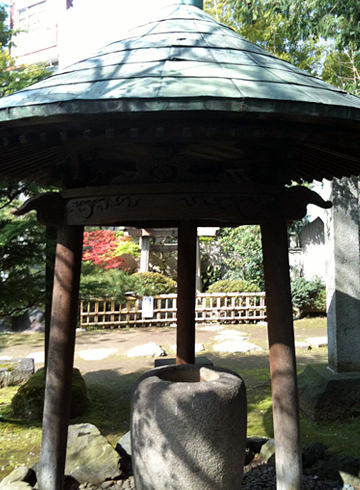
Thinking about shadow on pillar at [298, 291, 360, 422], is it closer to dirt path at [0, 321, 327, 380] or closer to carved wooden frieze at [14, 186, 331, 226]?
dirt path at [0, 321, 327, 380]

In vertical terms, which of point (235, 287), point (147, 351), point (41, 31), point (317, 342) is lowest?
point (147, 351)

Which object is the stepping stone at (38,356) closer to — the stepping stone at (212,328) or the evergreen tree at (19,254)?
the evergreen tree at (19,254)

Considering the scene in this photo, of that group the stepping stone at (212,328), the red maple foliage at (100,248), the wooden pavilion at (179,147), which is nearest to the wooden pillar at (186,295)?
the wooden pavilion at (179,147)

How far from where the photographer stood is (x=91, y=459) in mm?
3469

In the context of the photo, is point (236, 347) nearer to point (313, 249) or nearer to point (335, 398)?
point (335, 398)

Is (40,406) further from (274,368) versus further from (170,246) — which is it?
(170,246)

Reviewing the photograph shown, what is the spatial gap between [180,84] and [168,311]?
32.9 ft

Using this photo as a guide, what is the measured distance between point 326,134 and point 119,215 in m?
1.36

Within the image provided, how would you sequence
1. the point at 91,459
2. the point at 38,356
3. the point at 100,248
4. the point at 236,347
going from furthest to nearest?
the point at 100,248
the point at 236,347
the point at 38,356
the point at 91,459

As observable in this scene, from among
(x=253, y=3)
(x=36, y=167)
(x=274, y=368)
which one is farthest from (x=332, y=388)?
(x=253, y=3)

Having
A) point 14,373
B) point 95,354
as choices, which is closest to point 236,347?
point 95,354

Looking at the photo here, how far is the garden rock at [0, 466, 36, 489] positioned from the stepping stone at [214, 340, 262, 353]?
217 inches

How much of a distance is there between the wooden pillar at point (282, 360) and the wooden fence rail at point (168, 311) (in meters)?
8.73

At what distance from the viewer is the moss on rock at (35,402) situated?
17.0ft
